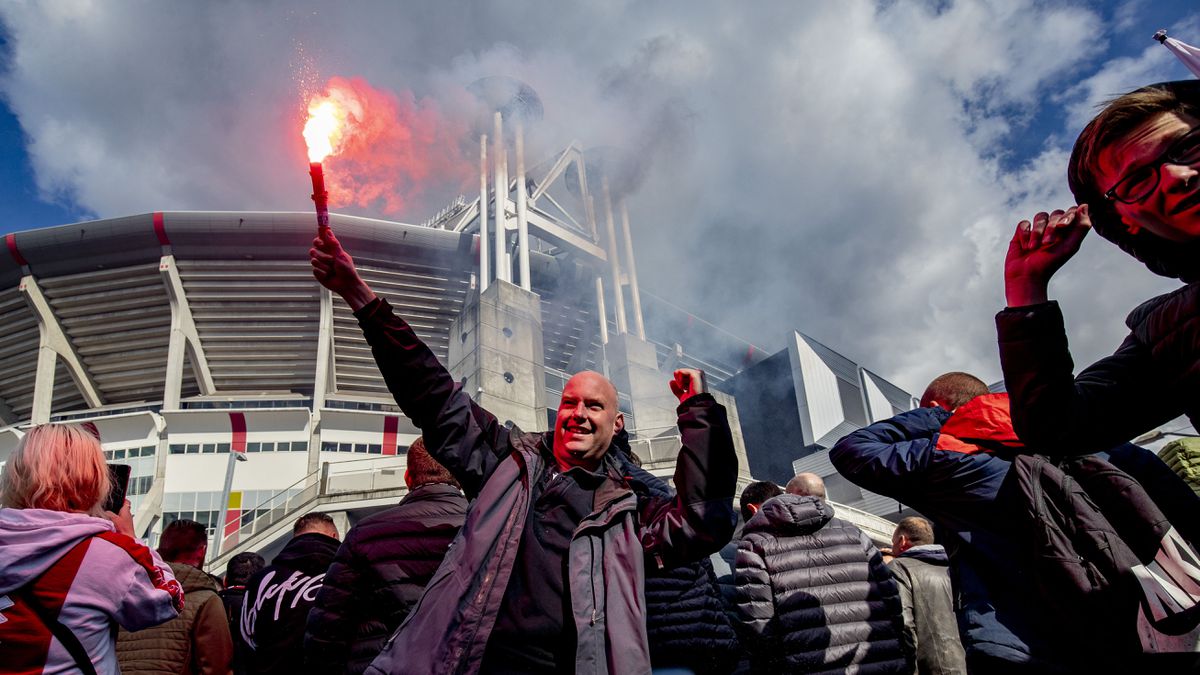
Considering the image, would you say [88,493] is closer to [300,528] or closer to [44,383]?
[300,528]

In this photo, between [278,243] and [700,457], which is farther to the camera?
[278,243]

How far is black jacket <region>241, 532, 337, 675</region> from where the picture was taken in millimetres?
Result: 2934

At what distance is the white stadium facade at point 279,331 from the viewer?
23516mm

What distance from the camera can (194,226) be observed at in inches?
984

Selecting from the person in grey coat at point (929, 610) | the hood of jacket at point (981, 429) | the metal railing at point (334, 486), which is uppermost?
the metal railing at point (334, 486)

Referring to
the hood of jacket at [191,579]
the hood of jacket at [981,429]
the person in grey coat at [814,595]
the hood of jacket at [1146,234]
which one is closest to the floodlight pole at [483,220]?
the hood of jacket at [191,579]

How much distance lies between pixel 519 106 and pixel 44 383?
21505 mm

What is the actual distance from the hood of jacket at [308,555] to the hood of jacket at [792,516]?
2.00 metres

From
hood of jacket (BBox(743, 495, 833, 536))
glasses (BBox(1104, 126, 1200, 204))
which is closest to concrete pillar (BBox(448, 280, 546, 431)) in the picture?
hood of jacket (BBox(743, 495, 833, 536))

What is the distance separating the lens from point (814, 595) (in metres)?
2.77

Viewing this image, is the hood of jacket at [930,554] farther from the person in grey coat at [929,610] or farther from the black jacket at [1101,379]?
the black jacket at [1101,379]

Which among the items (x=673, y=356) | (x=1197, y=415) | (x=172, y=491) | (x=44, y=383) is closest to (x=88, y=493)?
(x=1197, y=415)

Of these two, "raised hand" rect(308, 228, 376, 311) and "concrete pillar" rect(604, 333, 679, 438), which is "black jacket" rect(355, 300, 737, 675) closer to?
"raised hand" rect(308, 228, 376, 311)

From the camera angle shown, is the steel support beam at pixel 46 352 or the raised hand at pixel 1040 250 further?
the steel support beam at pixel 46 352
